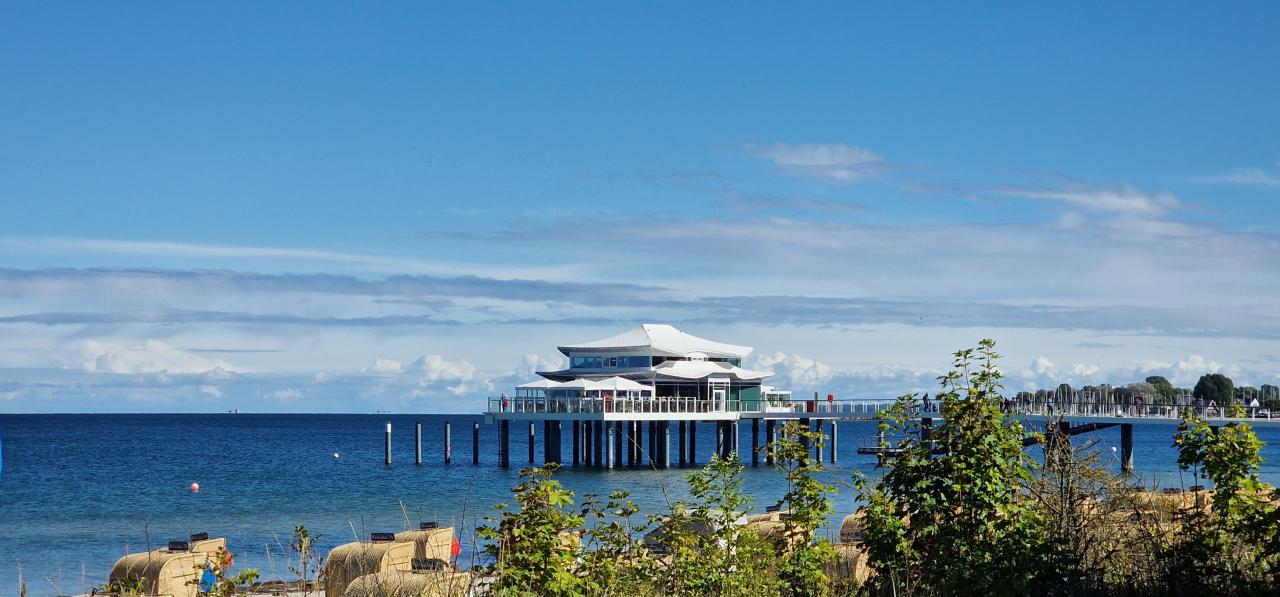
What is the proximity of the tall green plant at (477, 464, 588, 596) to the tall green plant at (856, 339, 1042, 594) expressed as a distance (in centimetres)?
212

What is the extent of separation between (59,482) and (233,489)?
10.3 metres

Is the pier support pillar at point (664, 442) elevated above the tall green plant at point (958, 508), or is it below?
below

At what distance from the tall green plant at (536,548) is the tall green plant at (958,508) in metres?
2.12

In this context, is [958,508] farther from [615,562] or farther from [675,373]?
[675,373]

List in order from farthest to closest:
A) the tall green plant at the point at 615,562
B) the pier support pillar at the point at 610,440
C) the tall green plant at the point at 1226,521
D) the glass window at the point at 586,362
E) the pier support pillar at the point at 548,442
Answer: the glass window at the point at 586,362 → the pier support pillar at the point at 548,442 → the pier support pillar at the point at 610,440 → the tall green plant at the point at 615,562 → the tall green plant at the point at 1226,521

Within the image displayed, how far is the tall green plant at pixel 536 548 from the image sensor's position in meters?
8.47

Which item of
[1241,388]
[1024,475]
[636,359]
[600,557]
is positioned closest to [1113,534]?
[1024,475]

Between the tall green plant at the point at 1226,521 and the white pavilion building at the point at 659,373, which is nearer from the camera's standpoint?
the tall green plant at the point at 1226,521

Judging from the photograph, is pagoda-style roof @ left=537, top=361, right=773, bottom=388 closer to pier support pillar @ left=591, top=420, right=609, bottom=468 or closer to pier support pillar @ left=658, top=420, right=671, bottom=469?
pier support pillar @ left=591, top=420, right=609, bottom=468

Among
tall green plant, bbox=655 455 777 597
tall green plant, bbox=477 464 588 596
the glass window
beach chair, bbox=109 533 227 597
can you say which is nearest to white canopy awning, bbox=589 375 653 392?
the glass window

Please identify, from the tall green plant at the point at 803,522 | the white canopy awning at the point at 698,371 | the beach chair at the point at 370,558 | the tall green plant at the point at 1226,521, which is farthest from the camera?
the white canopy awning at the point at 698,371

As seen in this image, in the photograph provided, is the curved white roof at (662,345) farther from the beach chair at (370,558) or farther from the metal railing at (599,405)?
the beach chair at (370,558)

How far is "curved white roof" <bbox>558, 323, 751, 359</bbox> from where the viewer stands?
63844mm

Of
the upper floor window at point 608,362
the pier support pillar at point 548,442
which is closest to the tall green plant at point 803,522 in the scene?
the pier support pillar at point 548,442
